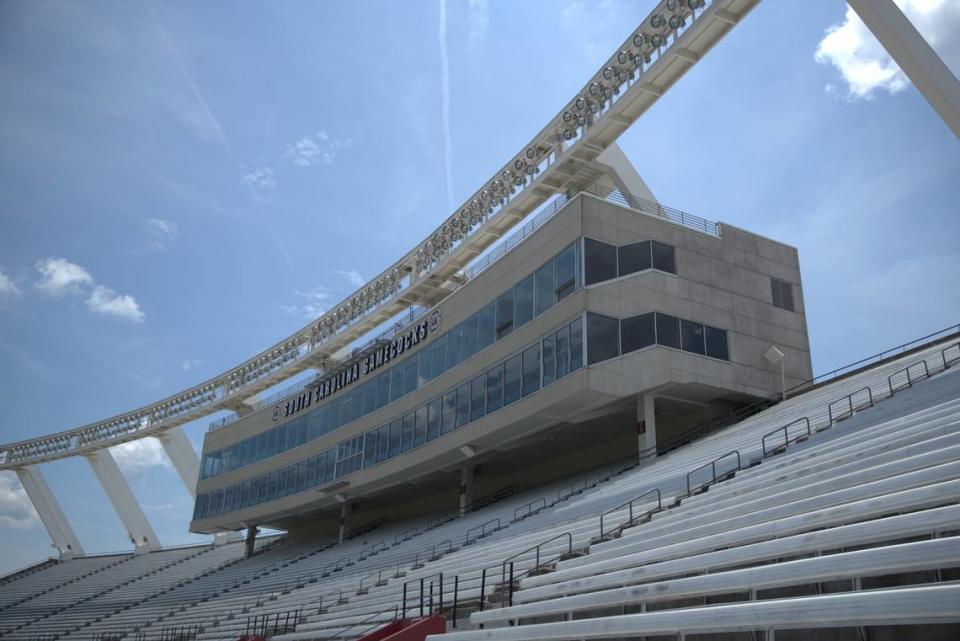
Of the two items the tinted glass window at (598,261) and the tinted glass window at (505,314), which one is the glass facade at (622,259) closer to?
the tinted glass window at (598,261)

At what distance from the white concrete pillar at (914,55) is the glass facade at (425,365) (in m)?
8.12

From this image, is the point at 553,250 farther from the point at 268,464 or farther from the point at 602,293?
the point at 268,464

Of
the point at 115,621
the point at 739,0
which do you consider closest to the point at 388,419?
the point at 115,621

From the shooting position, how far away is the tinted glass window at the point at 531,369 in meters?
21.4

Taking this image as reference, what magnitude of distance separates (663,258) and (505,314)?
4629mm

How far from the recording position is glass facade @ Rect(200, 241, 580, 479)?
21734 mm

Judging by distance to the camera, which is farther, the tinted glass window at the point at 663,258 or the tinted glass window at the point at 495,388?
the tinted glass window at the point at 495,388

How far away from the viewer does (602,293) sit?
20.4 meters

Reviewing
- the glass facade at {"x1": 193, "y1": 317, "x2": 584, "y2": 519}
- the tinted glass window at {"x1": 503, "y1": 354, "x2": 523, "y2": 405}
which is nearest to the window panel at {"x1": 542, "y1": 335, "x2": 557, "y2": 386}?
the glass facade at {"x1": 193, "y1": 317, "x2": 584, "y2": 519}

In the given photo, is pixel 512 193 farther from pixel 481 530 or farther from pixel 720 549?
pixel 720 549

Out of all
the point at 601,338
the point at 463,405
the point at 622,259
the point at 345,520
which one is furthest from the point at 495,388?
the point at 345,520

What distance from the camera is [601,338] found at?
20125mm

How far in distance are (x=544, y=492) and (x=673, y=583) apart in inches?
637

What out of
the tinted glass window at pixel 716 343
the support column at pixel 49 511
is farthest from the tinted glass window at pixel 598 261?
the support column at pixel 49 511
